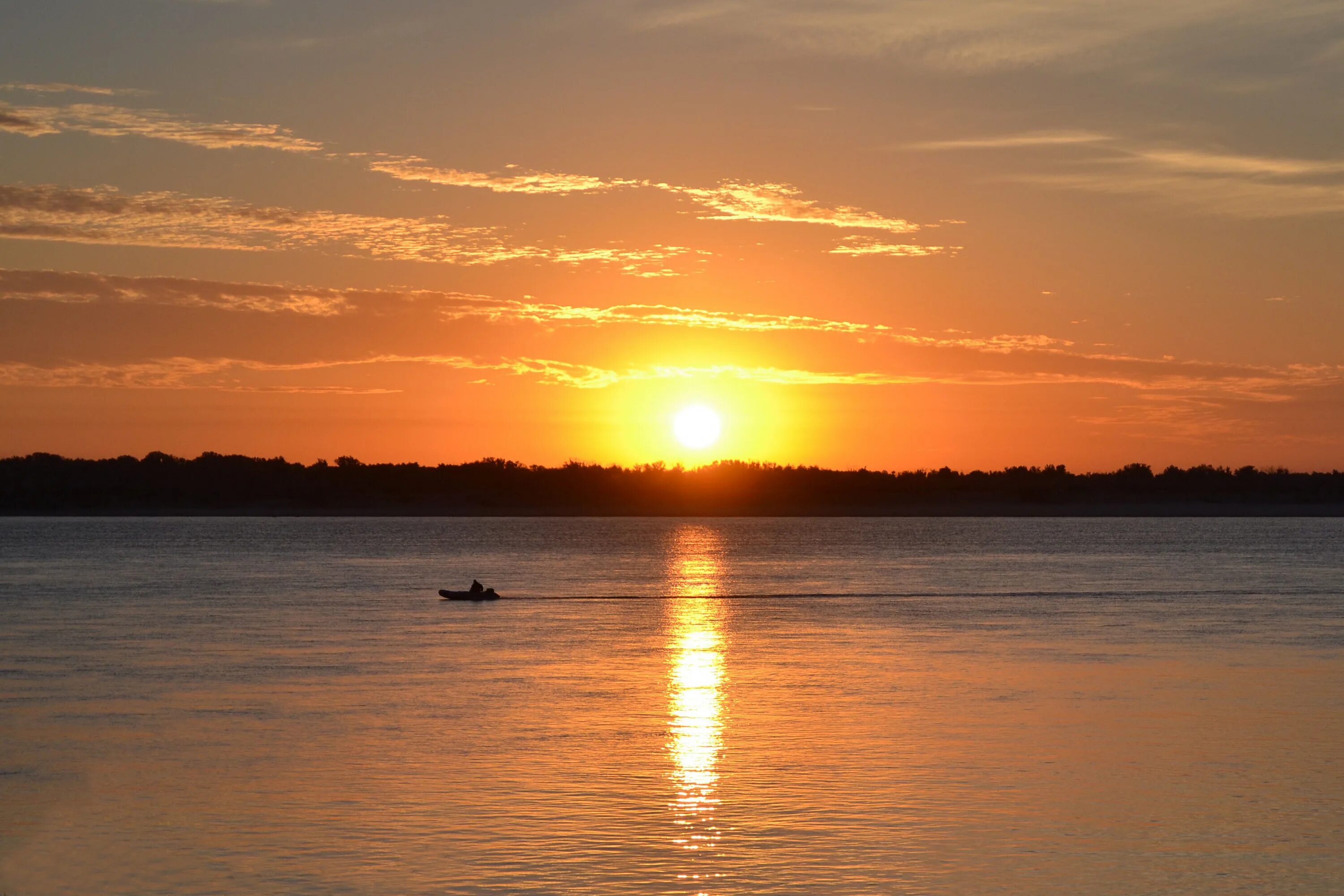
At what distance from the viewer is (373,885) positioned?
15297 millimetres

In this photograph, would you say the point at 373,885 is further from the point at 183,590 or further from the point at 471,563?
the point at 471,563

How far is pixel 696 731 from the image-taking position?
25.1m

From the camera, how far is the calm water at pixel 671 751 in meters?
16.1

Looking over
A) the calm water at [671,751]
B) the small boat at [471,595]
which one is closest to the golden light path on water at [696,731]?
the calm water at [671,751]

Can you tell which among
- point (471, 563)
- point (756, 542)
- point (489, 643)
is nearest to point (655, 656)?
point (489, 643)

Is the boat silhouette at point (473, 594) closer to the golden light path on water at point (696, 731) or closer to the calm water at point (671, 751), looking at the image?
the calm water at point (671, 751)

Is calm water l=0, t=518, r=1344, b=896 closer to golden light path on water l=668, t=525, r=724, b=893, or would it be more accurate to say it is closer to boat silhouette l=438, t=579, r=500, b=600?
golden light path on water l=668, t=525, r=724, b=893

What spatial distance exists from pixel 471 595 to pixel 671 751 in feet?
132

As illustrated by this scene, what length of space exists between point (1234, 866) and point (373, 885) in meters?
9.68

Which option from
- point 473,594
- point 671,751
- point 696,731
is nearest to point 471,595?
point 473,594

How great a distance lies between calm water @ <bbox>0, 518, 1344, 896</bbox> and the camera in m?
16.1

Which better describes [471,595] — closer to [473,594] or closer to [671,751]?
[473,594]

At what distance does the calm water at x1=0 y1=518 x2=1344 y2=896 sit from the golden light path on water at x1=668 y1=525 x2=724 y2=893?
0.09 meters

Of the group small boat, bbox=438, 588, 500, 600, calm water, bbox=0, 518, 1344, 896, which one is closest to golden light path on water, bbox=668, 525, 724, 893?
calm water, bbox=0, 518, 1344, 896
